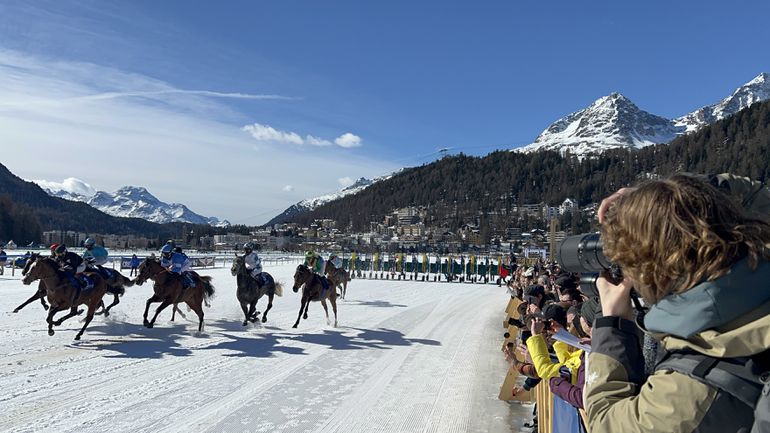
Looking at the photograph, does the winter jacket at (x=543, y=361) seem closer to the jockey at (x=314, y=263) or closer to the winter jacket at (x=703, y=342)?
the winter jacket at (x=703, y=342)

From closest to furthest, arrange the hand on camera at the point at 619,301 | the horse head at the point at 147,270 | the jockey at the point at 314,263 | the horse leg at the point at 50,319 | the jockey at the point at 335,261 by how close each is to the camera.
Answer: the hand on camera at the point at 619,301, the horse leg at the point at 50,319, the horse head at the point at 147,270, the jockey at the point at 314,263, the jockey at the point at 335,261

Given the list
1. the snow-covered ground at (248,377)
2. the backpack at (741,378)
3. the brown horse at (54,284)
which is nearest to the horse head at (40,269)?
the brown horse at (54,284)

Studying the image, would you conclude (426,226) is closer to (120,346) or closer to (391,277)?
(391,277)

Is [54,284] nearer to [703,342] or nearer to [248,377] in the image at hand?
[248,377]

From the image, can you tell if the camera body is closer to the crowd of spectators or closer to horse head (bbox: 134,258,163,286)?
the crowd of spectators

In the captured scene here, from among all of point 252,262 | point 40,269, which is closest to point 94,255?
point 40,269

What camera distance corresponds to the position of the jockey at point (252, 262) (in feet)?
41.9

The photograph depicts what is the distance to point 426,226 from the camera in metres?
168

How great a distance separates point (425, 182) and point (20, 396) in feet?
621

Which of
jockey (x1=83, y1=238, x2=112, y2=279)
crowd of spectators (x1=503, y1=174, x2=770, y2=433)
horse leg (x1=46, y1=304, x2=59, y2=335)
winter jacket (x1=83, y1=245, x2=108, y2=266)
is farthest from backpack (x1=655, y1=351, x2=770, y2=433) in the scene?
winter jacket (x1=83, y1=245, x2=108, y2=266)

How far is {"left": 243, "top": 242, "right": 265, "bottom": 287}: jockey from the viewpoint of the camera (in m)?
12.8

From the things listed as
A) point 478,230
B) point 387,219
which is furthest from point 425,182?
point 478,230

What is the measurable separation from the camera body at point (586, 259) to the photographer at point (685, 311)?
69cm

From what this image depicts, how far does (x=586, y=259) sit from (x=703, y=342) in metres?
1.36
